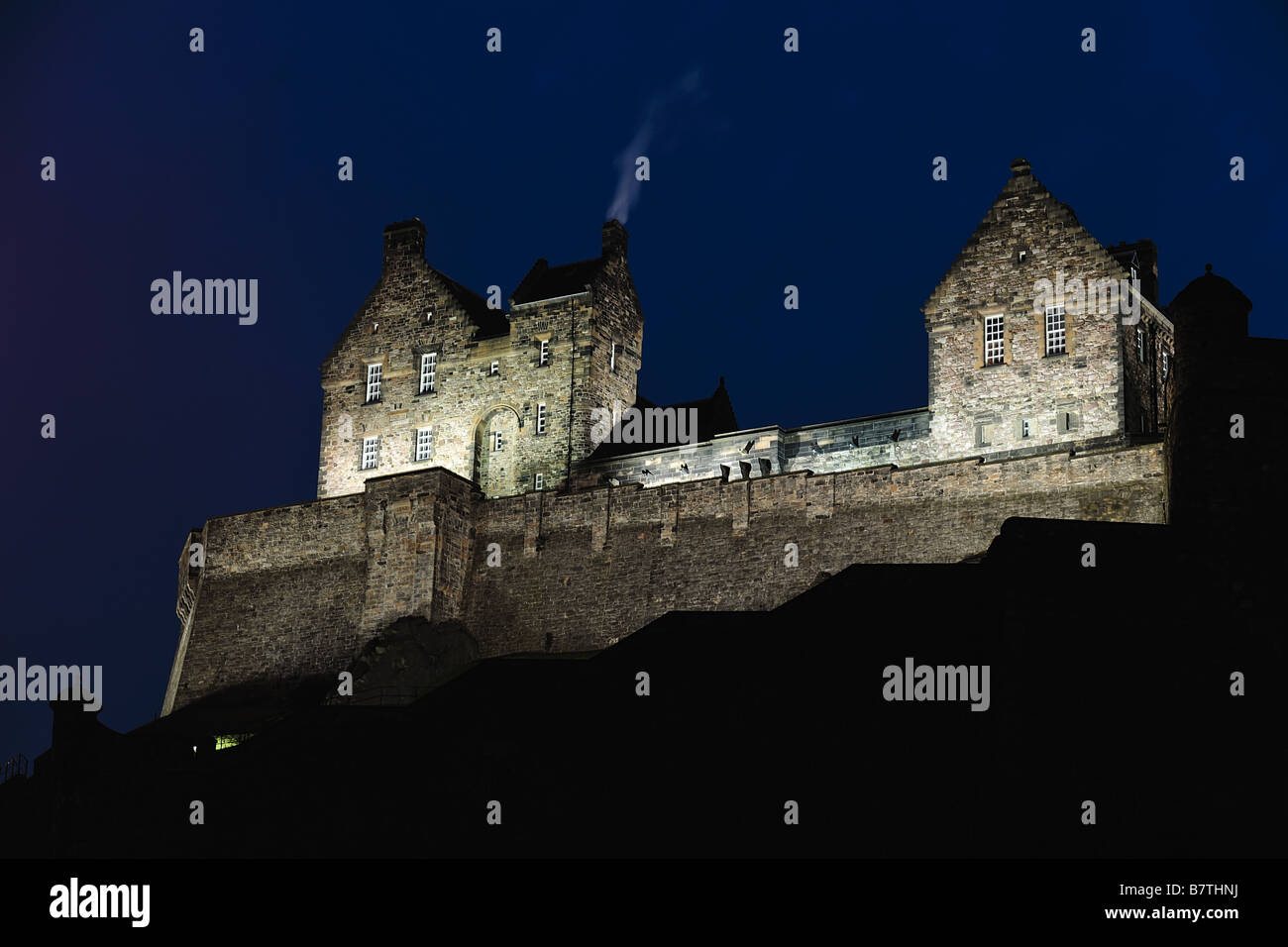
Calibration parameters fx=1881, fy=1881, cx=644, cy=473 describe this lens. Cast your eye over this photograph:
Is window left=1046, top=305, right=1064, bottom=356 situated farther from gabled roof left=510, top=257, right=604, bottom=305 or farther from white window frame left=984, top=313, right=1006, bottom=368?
gabled roof left=510, top=257, right=604, bottom=305

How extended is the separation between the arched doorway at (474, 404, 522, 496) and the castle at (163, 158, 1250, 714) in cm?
6

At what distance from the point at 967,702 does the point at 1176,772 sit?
3887mm

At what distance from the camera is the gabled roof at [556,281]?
203ft

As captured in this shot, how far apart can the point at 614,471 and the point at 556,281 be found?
328 inches

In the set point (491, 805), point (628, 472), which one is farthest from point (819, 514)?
point (491, 805)

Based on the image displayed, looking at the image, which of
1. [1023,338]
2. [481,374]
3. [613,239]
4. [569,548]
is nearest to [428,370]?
[481,374]

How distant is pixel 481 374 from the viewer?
203ft

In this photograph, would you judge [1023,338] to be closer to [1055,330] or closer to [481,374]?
[1055,330]

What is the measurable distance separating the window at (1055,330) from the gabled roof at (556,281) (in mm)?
16004

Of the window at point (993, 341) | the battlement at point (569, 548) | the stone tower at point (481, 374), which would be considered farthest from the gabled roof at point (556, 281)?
the window at point (993, 341)

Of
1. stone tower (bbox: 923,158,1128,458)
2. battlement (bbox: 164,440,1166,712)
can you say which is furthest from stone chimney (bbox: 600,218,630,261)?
stone tower (bbox: 923,158,1128,458)

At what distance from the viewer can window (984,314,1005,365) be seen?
173ft

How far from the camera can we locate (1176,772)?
33812 millimetres
